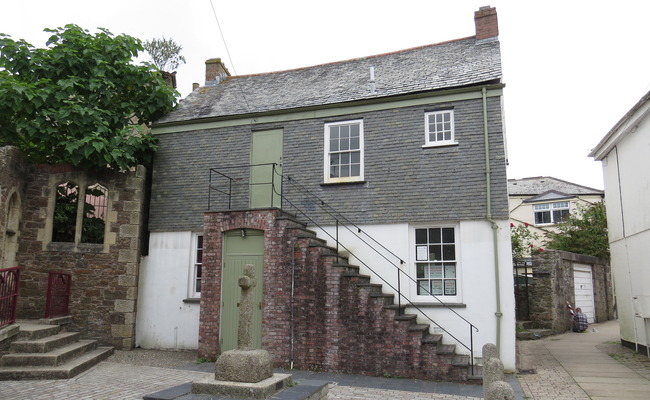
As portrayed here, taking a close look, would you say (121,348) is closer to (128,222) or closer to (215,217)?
(128,222)

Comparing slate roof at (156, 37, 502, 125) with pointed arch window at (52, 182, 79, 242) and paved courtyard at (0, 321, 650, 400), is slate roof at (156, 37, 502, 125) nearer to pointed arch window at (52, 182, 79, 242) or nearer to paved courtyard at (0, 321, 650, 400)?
pointed arch window at (52, 182, 79, 242)

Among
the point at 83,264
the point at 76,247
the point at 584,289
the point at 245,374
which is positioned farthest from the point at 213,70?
the point at 584,289

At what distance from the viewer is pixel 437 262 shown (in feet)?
36.7

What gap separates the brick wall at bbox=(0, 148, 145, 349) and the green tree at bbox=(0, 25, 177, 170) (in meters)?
0.94

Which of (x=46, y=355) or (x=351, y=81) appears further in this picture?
(x=351, y=81)

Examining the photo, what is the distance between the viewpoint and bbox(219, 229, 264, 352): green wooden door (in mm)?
11195

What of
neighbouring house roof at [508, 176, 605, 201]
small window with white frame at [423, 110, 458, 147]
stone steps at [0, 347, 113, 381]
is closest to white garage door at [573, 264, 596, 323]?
small window with white frame at [423, 110, 458, 147]

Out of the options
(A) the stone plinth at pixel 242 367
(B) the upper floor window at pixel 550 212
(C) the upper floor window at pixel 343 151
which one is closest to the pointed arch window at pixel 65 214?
(C) the upper floor window at pixel 343 151

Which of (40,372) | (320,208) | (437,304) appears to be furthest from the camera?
(320,208)

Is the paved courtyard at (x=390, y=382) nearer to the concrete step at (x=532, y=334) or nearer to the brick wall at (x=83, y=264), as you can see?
the brick wall at (x=83, y=264)

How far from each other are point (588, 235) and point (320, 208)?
1800 cm

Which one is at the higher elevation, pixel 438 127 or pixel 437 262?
pixel 438 127

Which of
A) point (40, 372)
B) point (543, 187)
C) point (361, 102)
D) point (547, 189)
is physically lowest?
point (40, 372)

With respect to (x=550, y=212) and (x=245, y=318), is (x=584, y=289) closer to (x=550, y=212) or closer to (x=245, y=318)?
(x=550, y=212)
